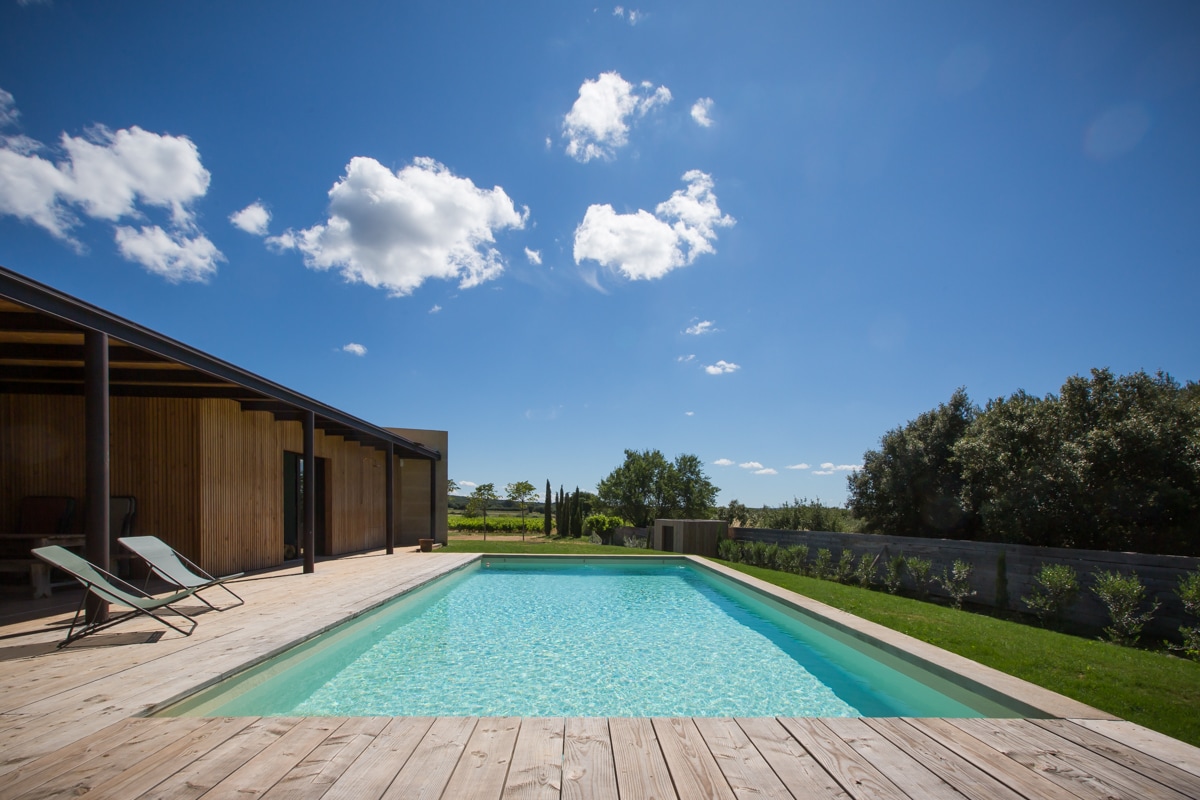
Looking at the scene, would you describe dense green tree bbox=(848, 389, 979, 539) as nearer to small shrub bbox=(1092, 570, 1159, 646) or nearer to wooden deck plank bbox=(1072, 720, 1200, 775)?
small shrub bbox=(1092, 570, 1159, 646)

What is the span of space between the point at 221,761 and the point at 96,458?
3705mm

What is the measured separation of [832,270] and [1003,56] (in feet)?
17.2

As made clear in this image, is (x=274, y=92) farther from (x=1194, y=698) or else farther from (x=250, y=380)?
(x=1194, y=698)

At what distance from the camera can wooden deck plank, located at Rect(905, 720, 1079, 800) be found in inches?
81.4

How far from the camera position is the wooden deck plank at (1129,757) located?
217 cm

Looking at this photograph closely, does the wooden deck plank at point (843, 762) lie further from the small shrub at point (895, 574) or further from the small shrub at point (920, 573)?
the small shrub at point (895, 574)

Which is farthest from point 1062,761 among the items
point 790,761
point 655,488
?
point 655,488

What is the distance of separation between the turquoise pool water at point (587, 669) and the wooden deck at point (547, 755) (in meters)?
0.56

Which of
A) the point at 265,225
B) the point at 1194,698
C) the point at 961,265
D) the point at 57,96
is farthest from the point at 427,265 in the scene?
the point at 1194,698

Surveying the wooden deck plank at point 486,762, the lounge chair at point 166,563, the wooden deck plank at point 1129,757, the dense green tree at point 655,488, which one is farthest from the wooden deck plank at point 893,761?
the dense green tree at point 655,488

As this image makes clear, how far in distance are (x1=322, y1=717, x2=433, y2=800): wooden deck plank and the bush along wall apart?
723 cm

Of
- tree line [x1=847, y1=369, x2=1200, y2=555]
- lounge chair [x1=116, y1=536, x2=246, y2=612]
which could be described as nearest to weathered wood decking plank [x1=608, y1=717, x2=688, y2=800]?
lounge chair [x1=116, y1=536, x2=246, y2=612]

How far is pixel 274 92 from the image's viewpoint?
29.3 feet

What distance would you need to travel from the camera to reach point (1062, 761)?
7.75 ft
